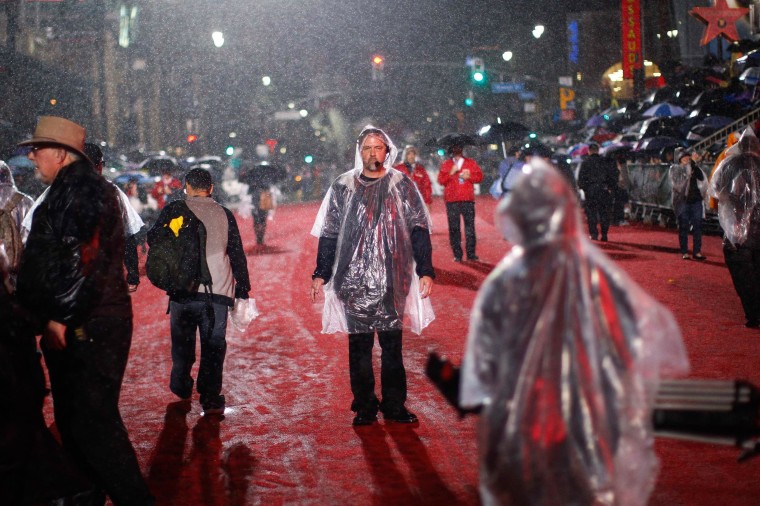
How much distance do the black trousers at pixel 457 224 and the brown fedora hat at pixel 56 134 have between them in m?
10.3

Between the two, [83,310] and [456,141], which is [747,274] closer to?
[83,310]

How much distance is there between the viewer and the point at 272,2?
65188mm

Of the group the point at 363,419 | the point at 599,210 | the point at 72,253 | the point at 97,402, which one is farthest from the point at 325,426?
the point at 599,210

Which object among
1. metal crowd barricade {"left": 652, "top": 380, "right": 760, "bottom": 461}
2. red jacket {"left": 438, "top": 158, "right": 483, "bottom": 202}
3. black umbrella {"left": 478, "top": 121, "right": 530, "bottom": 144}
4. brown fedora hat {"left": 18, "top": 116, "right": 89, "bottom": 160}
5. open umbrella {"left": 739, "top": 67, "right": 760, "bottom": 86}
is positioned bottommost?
metal crowd barricade {"left": 652, "top": 380, "right": 760, "bottom": 461}

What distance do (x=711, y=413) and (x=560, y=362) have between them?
619 mm

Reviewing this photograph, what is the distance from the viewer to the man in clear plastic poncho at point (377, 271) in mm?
5867

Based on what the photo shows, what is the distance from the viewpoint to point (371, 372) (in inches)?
233

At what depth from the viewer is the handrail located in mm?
21641

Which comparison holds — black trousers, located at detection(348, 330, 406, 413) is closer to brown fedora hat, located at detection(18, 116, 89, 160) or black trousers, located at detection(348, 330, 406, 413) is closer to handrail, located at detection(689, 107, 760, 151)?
brown fedora hat, located at detection(18, 116, 89, 160)

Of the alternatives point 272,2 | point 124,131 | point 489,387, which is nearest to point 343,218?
point 489,387

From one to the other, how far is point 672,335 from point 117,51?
154 ft

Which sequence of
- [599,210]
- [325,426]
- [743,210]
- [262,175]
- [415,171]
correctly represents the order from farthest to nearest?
[262,175] → [599,210] → [415,171] → [743,210] → [325,426]

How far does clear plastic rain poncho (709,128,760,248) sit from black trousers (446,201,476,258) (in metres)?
6.16

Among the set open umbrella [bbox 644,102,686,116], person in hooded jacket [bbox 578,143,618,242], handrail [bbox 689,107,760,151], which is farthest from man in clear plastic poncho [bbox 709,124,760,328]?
open umbrella [bbox 644,102,686,116]
